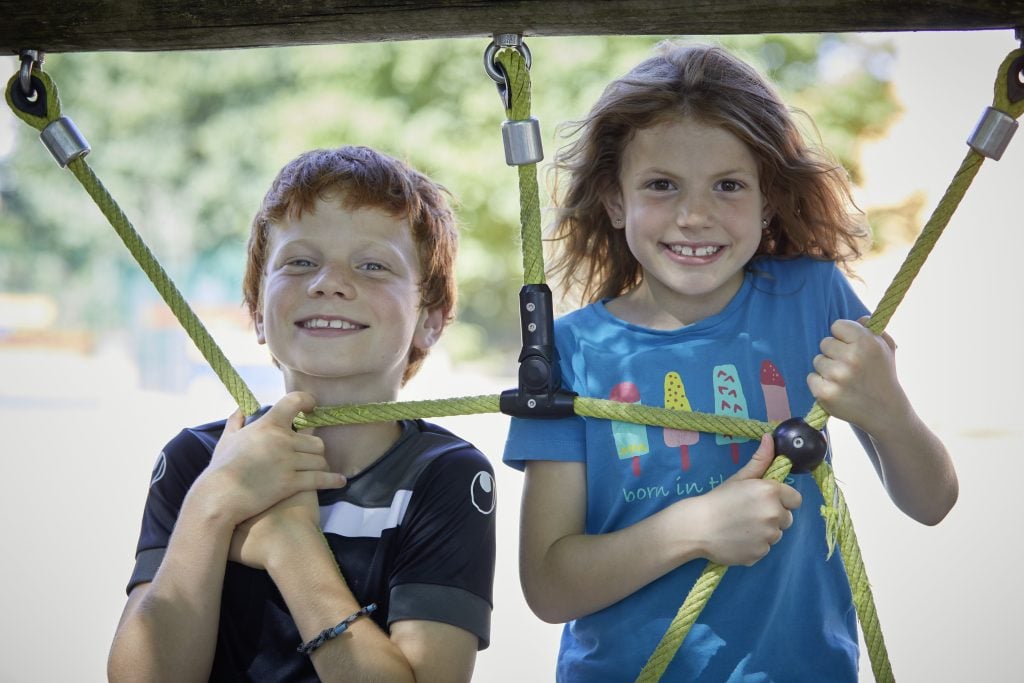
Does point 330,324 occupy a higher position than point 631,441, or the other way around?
point 330,324

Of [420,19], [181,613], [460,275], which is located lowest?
[181,613]

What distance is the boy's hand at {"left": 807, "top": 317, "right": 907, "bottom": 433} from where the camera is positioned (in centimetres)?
156

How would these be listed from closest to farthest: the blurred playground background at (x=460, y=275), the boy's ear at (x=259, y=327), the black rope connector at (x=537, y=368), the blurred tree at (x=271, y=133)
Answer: the black rope connector at (x=537, y=368), the boy's ear at (x=259, y=327), the blurred playground background at (x=460, y=275), the blurred tree at (x=271, y=133)

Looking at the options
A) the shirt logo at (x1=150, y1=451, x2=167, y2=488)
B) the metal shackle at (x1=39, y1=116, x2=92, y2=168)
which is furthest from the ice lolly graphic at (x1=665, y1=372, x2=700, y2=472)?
the metal shackle at (x1=39, y1=116, x2=92, y2=168)

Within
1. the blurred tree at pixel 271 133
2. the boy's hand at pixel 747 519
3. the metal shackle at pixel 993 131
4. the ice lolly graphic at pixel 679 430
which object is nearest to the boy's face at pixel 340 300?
the ice lolly graphic at pixel 679 430

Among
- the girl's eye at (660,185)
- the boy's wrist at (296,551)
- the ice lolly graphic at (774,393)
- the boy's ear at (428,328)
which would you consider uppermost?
the girl's eye at (660,185)

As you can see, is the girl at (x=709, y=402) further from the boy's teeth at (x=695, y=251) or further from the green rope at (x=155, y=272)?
the green rope at (x=155, y=272)

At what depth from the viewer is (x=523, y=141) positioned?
62.3 inches

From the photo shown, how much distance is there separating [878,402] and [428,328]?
0.79m

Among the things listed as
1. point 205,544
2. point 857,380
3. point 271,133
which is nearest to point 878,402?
point 857,380

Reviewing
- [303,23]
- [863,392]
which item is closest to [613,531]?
[863,392]

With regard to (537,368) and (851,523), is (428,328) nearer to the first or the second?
(537,368)

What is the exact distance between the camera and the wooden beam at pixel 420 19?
5.01 feet

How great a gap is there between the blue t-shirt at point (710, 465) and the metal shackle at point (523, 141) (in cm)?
35
